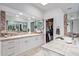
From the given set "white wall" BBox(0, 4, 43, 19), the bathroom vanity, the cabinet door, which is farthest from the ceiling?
the cabinet door

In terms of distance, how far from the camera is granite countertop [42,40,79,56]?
1.49m

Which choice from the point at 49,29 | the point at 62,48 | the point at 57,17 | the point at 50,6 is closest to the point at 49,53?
the point at 62,48

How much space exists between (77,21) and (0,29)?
132cm

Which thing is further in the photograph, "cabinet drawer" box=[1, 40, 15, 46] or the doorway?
the doorway

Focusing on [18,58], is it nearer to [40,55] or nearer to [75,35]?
[40,55]

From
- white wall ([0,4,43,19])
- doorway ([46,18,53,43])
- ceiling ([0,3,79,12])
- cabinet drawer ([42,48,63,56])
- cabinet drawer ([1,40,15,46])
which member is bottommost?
cabinet drawer ([42,48,63,56])

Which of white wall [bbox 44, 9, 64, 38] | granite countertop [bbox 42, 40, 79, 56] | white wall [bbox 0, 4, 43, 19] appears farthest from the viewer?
white wall [bbox 44, 9, 64, 38]

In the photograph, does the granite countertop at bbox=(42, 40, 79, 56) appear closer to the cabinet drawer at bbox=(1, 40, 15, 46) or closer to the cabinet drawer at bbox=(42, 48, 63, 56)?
the cabinet drawer at bbox=(42, 48, 63, 56)

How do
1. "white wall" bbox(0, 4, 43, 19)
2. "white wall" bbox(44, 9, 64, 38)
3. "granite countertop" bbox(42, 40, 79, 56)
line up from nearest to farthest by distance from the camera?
"granite countertop" bbox(42, 40, 79, 56)
"white wall" bbox(0, 4, 43, 19)
"white wall" bbox(44, 9, 64, 38)

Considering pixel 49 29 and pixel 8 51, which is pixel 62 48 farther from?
pixel 8 51

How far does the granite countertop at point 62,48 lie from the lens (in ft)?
4.88

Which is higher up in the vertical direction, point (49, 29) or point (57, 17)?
point (57, 17)

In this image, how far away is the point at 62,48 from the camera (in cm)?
153

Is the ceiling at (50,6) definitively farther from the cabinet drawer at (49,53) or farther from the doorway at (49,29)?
the cabinet drawer at (49,53)
